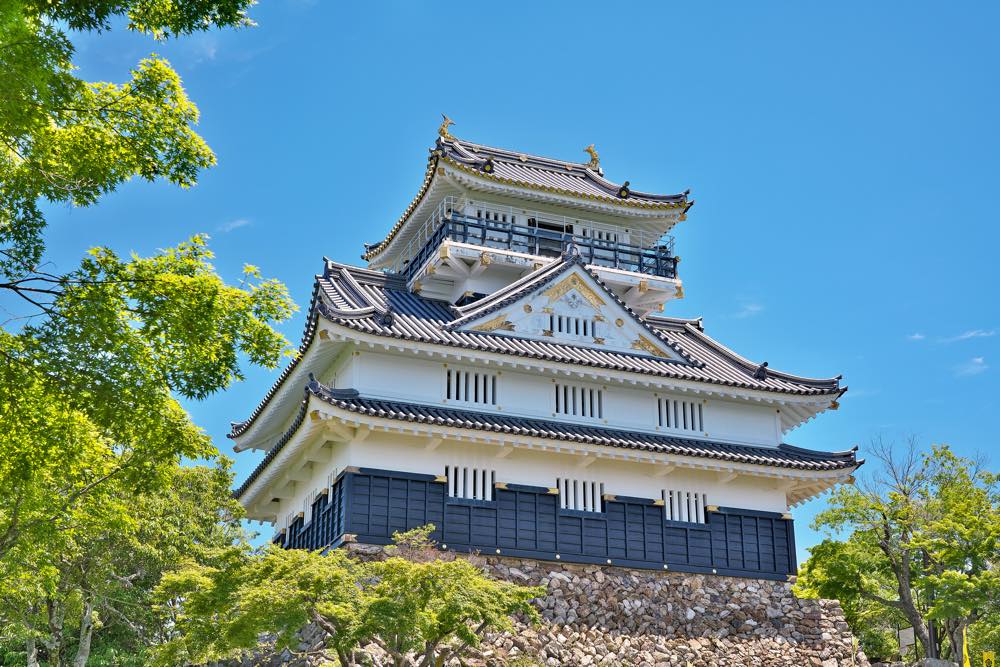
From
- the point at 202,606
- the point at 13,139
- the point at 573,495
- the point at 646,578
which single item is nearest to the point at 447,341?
the point at 573,495

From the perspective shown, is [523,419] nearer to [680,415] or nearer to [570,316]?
[570,316]

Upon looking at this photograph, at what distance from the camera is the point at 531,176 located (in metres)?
34.7

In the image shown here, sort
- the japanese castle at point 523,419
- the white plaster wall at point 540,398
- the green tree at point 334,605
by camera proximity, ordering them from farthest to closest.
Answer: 1. the white plaster wall at point 540,398
2. the japanese castle at point 523,419
3. the green tree at point 334,605

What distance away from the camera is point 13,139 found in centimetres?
1345

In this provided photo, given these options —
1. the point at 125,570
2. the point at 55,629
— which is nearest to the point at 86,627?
the point at 55,629

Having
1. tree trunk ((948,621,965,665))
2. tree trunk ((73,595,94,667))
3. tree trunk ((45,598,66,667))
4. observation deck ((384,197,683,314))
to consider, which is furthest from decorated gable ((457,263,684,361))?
tree trunk ((45,598,66,667))

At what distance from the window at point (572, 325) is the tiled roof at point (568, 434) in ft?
9.59

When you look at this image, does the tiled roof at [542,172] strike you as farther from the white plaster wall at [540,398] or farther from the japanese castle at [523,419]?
the white plaster wall at [540,398]

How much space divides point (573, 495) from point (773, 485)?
5.84 metres

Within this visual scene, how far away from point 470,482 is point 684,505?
5718mm

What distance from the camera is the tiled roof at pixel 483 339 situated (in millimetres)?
25375

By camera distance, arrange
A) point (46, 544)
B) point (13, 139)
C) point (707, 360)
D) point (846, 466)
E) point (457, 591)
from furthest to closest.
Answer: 1. point (707, 360)
2. point (846, 466)
3. point (46, 544)
4. point (457, 591)
5. point (13, 139)

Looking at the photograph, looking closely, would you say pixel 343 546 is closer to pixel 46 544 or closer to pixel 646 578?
pixel 46 544

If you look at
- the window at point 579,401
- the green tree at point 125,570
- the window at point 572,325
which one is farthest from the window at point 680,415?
the green tree at point 125,570
